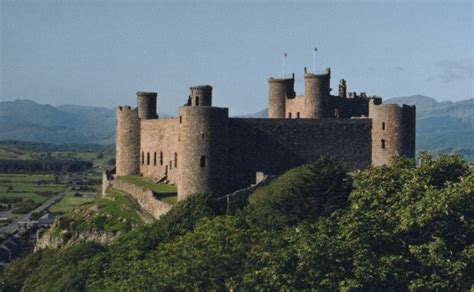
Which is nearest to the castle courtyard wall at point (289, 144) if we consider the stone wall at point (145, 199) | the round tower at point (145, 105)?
the stone wall at point (145, 199)

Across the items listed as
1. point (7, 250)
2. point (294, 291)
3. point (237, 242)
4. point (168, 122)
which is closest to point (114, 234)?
point (168, 122)

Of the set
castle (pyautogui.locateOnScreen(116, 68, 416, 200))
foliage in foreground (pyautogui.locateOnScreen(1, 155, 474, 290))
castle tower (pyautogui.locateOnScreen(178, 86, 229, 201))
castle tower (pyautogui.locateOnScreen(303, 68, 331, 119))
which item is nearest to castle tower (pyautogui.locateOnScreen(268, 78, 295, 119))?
castle (pyautogui.locateOnScreen(116, 68, 416, 200))

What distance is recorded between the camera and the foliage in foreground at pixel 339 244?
134ft

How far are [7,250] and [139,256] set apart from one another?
2878 inches

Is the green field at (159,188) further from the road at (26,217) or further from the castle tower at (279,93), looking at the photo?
the road at (26,217)

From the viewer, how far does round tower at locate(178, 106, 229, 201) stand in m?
57.9

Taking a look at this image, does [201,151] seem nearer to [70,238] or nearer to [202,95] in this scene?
[202,95]

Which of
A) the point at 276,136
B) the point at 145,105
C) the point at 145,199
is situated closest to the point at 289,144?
the point at 276,136

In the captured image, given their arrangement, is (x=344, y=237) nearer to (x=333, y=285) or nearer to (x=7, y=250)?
(x=333, y=285)

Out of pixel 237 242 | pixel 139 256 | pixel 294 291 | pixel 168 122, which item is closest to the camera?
pixel 294 291

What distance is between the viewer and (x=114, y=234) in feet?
211

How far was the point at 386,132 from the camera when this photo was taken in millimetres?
62312

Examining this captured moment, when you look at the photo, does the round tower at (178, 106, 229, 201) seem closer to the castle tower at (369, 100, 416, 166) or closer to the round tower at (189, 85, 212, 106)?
the round tower at (189, 85, 212, 106)

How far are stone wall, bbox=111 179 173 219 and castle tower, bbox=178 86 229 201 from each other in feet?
7.07
